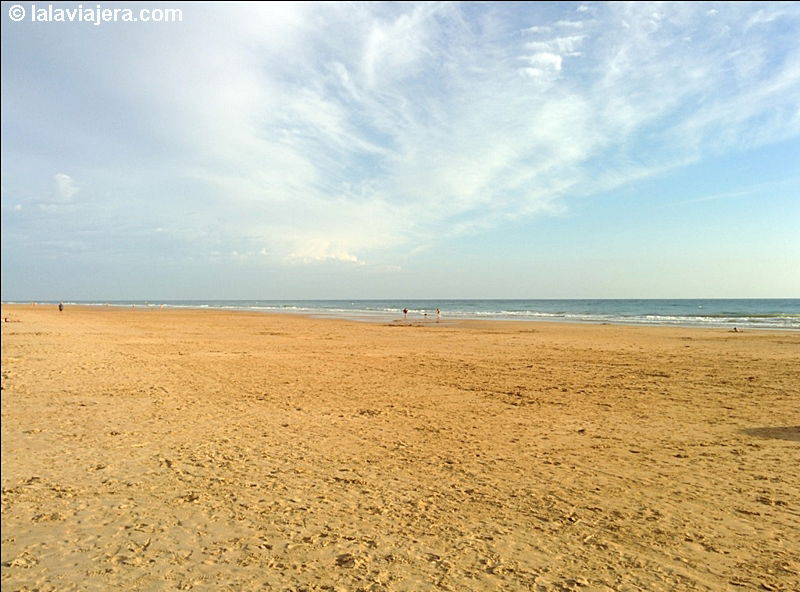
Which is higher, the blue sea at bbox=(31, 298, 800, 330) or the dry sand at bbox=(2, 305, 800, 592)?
the blue sea at bbox=(31, 298, 800, 330)

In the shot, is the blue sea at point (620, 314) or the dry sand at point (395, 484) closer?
the dry sand at point (395, 484)

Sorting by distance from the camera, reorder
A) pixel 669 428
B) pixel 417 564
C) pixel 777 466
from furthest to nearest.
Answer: pixel 669 428 → pixel 777 466 → pixel 417 564

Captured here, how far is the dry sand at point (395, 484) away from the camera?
4.64 m

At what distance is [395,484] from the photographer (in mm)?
6641

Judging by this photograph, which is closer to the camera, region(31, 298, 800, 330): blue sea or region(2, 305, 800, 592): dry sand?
region(2, 305, 800, 592): dry sand

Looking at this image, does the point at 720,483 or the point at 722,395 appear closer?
the point at 720,483

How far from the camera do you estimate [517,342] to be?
87.8ft

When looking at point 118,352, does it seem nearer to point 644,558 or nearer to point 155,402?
point 155,402

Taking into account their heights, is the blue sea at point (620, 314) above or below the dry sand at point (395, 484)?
above

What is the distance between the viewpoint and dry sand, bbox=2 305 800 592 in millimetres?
4641

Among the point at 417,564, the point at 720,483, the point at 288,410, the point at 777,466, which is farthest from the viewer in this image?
the point at 288,410

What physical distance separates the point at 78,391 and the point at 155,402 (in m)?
2.27

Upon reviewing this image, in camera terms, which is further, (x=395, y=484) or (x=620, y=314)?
(x=620, y=314)

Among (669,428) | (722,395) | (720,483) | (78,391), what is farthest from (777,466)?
(78,391)
